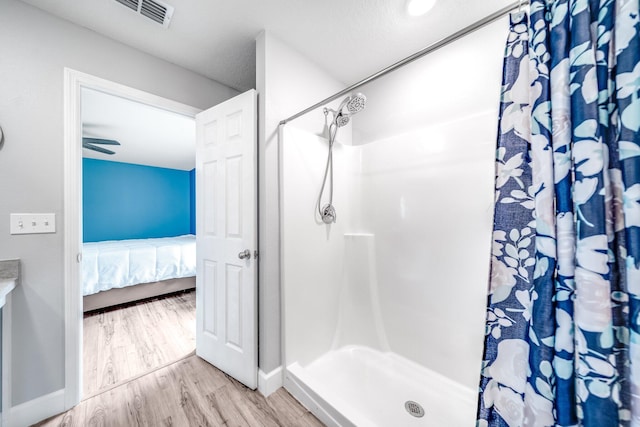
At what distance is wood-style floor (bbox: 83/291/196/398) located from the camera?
1.71 metres

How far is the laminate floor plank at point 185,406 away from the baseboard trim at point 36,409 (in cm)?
4

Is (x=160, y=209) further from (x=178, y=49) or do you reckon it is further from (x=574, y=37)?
(x=574, y=37)

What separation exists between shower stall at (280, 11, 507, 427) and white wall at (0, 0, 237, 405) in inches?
52.6

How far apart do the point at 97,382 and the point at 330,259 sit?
184cm

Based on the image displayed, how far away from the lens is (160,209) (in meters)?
5.41

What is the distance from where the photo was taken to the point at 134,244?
362 cm

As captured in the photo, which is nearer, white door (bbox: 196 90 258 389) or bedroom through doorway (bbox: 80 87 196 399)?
white door (bbox: 196 90 258 389)

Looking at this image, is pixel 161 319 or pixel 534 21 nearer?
pixel 534 21

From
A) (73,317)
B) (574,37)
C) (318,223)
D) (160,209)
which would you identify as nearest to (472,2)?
(574,37)

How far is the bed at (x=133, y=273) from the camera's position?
274cm

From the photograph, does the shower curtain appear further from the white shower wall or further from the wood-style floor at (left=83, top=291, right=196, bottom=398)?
the wood-style floor at (left=83, top=291, right=196, bottom=398)

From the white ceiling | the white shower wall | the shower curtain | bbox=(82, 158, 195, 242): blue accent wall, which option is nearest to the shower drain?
the white shower wall

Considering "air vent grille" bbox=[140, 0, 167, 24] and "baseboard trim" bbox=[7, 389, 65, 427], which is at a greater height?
"air vent grille" bbox=[140, 0, 167, 24]

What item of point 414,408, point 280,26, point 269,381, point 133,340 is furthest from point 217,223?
point 414,408
